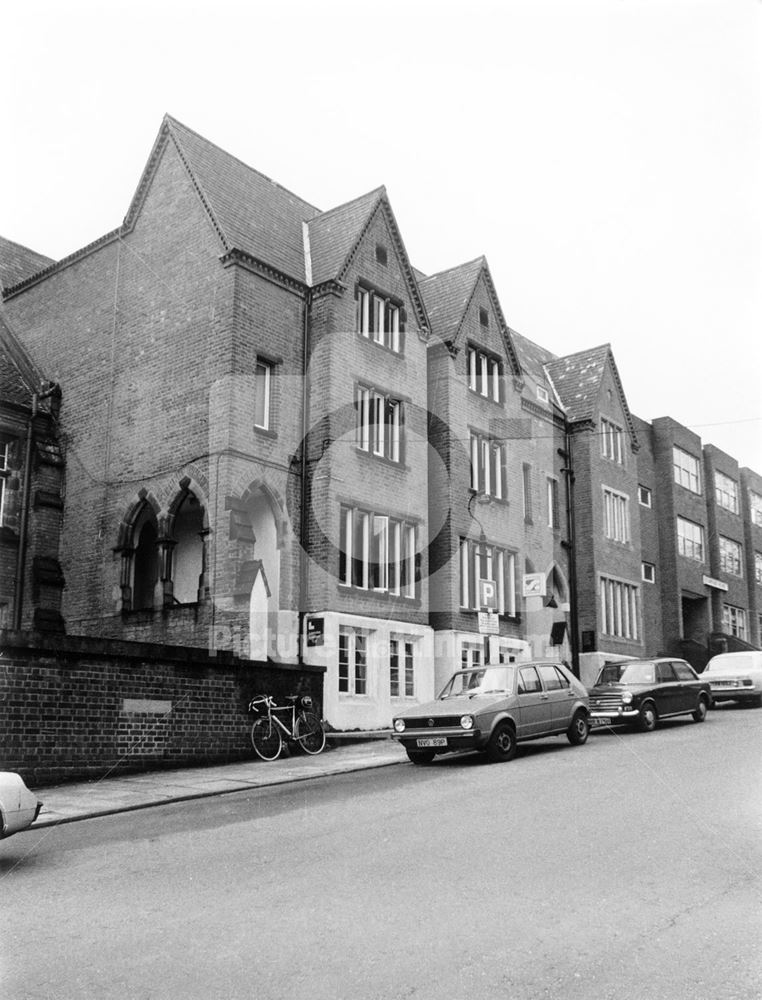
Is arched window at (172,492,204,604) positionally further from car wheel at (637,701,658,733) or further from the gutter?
car wheel at (637,701,658,733)

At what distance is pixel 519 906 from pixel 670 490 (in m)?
36.6

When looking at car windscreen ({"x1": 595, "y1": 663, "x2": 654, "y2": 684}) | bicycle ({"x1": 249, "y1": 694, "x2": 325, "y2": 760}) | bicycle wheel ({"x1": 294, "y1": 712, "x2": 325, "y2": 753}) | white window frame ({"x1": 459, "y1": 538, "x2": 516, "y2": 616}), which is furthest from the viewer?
white window frame ({"x1": 459, "y1": 538, "x2": 516, "y2": 616})

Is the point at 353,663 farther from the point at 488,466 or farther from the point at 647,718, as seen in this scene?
the point at 488,466

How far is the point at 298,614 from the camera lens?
2297 centimetres

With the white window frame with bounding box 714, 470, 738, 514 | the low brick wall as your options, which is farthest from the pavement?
the white window frame with bounding box 714, 470, 738, 514

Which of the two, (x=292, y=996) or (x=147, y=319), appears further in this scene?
(x=147, y=319)

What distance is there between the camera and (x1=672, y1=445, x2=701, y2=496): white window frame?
43319 mm

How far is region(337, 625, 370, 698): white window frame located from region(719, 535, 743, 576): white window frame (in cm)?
2734

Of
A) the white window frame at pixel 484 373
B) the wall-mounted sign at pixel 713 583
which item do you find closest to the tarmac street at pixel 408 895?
the white window frame at pixel 484 373

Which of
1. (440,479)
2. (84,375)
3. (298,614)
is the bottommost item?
(298,614)

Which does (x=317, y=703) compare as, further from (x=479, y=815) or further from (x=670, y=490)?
(x=670, y=490)

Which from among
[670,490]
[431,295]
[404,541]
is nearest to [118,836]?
[404,541]

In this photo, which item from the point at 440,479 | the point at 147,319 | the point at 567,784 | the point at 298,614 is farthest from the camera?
the point at 440,479

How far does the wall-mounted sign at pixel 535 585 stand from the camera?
27231 millimetres
